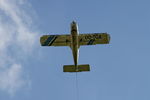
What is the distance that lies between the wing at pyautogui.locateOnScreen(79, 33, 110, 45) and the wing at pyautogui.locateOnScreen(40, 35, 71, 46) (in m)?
2.08

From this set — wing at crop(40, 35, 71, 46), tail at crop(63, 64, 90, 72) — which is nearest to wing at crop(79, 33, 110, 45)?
wing at crop(40, 35, 71, 46)

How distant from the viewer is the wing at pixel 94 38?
7225 centimetres

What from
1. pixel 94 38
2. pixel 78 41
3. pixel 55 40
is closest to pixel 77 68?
pixel 78 41

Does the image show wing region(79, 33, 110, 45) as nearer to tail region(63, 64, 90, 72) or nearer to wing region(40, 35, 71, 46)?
wing region(40, 35, 71, 46)

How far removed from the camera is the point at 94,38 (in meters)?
72.6

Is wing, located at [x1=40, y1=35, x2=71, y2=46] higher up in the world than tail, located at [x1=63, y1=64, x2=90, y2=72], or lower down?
higher up

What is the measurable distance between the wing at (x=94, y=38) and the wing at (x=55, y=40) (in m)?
2.08

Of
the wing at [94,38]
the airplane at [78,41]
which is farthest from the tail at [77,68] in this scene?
the wing at [94,38]

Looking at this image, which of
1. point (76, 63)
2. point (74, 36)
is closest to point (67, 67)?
point (76, 63)

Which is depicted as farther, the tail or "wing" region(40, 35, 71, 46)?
"wing" region(40, 35, 71, 46)

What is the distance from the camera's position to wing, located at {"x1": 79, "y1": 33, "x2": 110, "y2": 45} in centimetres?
7225

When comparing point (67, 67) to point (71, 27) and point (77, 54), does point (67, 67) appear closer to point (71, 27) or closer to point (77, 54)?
point (77, 54)

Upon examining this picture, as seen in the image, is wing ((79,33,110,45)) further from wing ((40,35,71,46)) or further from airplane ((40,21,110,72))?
wing ((40,35,71,46))

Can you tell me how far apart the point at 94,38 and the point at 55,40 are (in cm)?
568
